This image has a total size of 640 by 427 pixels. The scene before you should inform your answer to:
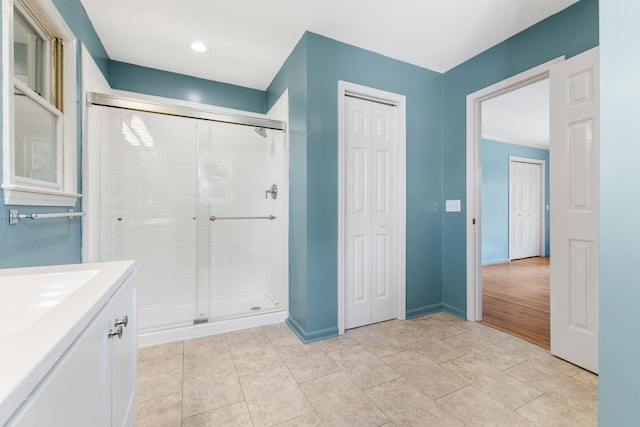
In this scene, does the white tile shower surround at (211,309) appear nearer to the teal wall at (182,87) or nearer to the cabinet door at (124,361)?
the cabinet door at (124,361)

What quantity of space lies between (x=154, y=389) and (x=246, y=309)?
1.22 m

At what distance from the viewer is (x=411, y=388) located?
62.7 inches

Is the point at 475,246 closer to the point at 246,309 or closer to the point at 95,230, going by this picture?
the point at 246,309

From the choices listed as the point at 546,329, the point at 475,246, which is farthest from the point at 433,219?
the point at 546,329

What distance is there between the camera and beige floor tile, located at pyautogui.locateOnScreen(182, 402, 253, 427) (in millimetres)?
1337

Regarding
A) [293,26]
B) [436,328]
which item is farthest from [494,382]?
[293,26]

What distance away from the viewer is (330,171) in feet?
7.51

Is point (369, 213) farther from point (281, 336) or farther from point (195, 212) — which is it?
point (195, 212)

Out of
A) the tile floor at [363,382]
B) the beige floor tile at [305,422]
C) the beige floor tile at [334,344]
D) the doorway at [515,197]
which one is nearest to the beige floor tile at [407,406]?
the tile floor at [363,382]

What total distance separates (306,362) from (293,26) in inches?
100.0

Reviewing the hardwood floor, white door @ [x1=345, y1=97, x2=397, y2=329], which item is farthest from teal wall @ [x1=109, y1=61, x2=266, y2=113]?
the hardwood floor

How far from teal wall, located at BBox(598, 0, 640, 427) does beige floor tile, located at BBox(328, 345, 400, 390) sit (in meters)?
1.03

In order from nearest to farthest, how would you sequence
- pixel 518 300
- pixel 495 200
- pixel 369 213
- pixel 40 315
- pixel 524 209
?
pixel 40 315 < pixel 369 213 < pixel 518 300 < pixel 495 200 < pixel 524 209

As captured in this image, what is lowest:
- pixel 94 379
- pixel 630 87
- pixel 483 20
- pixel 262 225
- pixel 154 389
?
pixel 154 389
